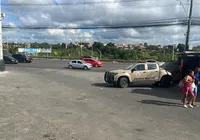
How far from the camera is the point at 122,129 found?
23.7 ft

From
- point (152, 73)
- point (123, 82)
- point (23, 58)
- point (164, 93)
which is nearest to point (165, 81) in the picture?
point (152, 73)

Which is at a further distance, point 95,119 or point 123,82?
point 123,82

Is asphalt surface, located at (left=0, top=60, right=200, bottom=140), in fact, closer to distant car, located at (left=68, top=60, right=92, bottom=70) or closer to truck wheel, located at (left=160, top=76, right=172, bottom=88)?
truck wheel, located at (left=160, top=76, right=172, bottom=88)

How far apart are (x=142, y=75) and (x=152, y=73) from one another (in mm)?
702

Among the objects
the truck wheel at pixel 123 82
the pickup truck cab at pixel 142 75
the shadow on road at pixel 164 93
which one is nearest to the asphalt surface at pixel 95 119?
the shadow on road at pixel 164 93

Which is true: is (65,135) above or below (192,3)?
below

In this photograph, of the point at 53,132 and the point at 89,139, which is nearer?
the point at 89,139

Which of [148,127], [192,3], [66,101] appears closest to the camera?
[148,127]

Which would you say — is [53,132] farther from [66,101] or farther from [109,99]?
[109,99]

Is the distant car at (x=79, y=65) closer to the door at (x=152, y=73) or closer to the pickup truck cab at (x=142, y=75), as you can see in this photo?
the pickup truck cab at (x=142, y=75)

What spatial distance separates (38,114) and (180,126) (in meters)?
4.75

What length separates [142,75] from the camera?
17.2 meters

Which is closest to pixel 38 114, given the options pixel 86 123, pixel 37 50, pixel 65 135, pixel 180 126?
pixel 86 123

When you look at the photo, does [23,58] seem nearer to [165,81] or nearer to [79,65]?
[79,65]
